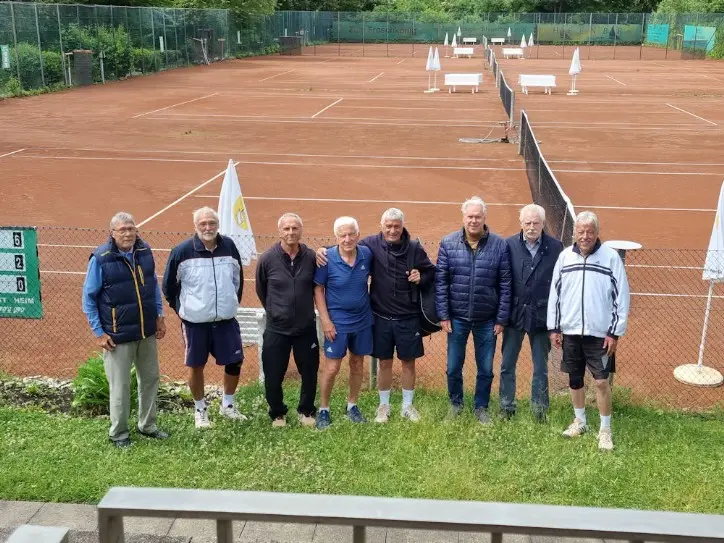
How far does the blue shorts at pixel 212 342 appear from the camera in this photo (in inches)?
244

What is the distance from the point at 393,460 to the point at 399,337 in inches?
43.6

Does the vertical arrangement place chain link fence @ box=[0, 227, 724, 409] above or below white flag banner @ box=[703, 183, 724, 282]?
below

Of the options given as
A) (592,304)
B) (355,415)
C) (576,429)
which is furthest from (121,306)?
(576,429)

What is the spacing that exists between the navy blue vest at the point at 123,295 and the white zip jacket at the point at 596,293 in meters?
3.06

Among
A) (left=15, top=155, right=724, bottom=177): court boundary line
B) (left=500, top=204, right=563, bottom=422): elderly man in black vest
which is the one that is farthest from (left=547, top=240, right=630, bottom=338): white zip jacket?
(left=15, top=155, right=724, bottom=177): court boundary line

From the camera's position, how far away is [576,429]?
243 inches

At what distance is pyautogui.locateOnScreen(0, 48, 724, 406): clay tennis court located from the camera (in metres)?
9.30

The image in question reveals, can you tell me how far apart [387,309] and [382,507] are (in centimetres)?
422

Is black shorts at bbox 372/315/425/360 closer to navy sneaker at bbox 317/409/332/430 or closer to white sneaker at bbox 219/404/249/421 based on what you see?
navy sneaker at bbox 317/409/332/430

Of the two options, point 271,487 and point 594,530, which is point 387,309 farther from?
point 594,530

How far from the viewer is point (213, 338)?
627 cm

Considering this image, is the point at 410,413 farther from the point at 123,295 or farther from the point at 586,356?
the point at 123,295

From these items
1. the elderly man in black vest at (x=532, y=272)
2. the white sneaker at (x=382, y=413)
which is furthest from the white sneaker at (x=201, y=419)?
the elderly man in black vest at (x=532, y=272)

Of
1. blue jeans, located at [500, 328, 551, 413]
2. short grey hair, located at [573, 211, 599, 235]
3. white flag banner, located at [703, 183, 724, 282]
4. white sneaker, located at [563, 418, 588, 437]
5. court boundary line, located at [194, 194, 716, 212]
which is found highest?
short grey hair, located at [573, 211, 599, 235]
